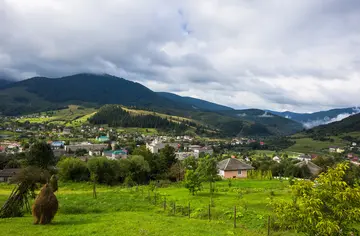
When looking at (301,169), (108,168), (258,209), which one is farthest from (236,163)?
(258,209)

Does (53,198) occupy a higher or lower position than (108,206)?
higher

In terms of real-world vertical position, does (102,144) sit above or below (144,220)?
above

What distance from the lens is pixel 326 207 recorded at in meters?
10.5

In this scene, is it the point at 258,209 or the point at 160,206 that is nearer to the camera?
the point at 258,209

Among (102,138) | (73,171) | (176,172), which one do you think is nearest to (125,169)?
Answer: (73,171)

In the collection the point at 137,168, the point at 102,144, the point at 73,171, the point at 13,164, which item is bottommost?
the point at 13,164

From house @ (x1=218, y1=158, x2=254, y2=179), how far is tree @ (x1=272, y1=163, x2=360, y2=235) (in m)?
51.6

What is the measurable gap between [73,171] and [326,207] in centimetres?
5430

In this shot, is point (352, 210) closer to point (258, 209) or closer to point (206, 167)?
point (258, 209)

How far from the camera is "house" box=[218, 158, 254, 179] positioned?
62.2 m

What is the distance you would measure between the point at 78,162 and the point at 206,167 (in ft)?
106

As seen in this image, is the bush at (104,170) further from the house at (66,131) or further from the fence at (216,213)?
the house at (66,131)

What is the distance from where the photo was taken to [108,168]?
192ft

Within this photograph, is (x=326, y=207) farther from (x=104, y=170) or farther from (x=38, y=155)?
(x=38, y=155)
